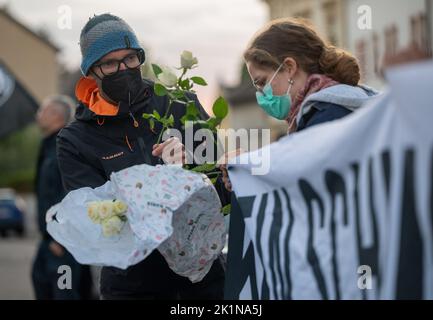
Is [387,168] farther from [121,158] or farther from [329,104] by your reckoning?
[121,158]

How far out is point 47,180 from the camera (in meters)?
7.41

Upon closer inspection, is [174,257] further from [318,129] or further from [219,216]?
[318,129]

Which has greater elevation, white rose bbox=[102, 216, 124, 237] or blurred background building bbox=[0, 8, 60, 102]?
blurred background building bbox=[0, 8, 60, 102]

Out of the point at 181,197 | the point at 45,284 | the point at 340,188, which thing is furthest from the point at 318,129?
the point at 45,284

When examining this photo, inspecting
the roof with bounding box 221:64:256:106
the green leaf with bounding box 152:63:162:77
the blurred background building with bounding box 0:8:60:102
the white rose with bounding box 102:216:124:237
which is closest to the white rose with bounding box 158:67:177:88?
the green leaf with bounding box 152:63:162:77

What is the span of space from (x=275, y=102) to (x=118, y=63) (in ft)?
2.64

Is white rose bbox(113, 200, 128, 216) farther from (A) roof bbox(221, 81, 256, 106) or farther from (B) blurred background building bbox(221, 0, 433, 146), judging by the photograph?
(A) roof bbox(221, 81, 256, 106)

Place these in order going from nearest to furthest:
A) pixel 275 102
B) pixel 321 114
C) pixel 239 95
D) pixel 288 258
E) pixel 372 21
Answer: pixel 288 258
pixel 321 114
pixel 275 102
pixel 372 21
pixel 239 95

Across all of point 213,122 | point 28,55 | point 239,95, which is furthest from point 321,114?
point 239,95

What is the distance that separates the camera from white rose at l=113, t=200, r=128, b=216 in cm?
333

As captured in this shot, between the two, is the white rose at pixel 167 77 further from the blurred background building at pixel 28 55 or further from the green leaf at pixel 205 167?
the blurred background building at pixel 28 55

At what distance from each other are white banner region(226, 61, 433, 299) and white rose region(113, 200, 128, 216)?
17.7 inches

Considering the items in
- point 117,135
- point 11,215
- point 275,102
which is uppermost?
point 275,102
